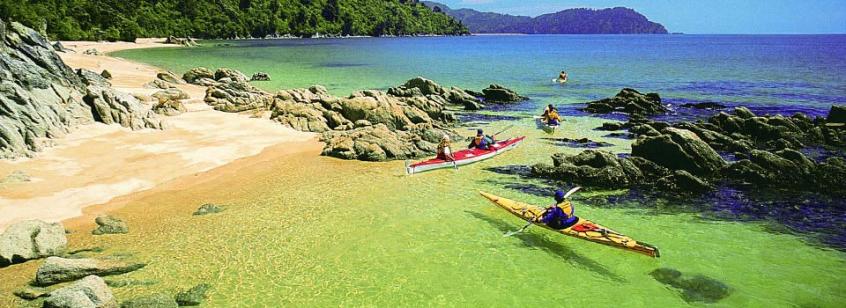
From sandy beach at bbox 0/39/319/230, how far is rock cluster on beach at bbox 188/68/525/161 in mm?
1813

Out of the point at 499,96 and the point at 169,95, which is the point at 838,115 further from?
the point at 169,95

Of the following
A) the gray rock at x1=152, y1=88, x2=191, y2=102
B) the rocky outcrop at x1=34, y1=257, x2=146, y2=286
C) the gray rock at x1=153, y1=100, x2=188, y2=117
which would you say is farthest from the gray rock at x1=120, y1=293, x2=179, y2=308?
the gray rock at x1=152, y1=88, x2=191, y2=102

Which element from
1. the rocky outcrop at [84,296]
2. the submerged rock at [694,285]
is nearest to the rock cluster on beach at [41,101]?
the rocky outcrop at [84,296]

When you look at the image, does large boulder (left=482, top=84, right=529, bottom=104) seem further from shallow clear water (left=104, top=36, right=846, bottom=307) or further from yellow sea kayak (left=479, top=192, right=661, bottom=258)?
yellow sea kayak (left=479, top=192, right=661, bottom=258)

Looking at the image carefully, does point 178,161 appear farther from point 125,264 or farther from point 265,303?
point 265,303

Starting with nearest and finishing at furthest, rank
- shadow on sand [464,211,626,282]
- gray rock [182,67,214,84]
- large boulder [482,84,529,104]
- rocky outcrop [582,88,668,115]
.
Answer: shadow on sand [464,211,626,282]
rocky outcrop [582,88,668,115]
large boulder [482,84,529,104]
gray rock [182,67,214,84]

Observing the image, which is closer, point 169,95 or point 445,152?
point 445,152

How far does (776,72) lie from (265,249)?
3607 inches

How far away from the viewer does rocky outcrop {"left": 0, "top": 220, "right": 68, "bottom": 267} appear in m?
14.7

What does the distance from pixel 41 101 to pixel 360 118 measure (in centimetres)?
1831

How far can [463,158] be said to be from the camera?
26.6 m

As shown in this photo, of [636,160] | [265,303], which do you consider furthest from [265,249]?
[636,160]

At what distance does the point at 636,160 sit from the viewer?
25.0 meters

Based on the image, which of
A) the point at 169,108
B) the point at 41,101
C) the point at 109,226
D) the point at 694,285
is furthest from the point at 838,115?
the point at 41,101
